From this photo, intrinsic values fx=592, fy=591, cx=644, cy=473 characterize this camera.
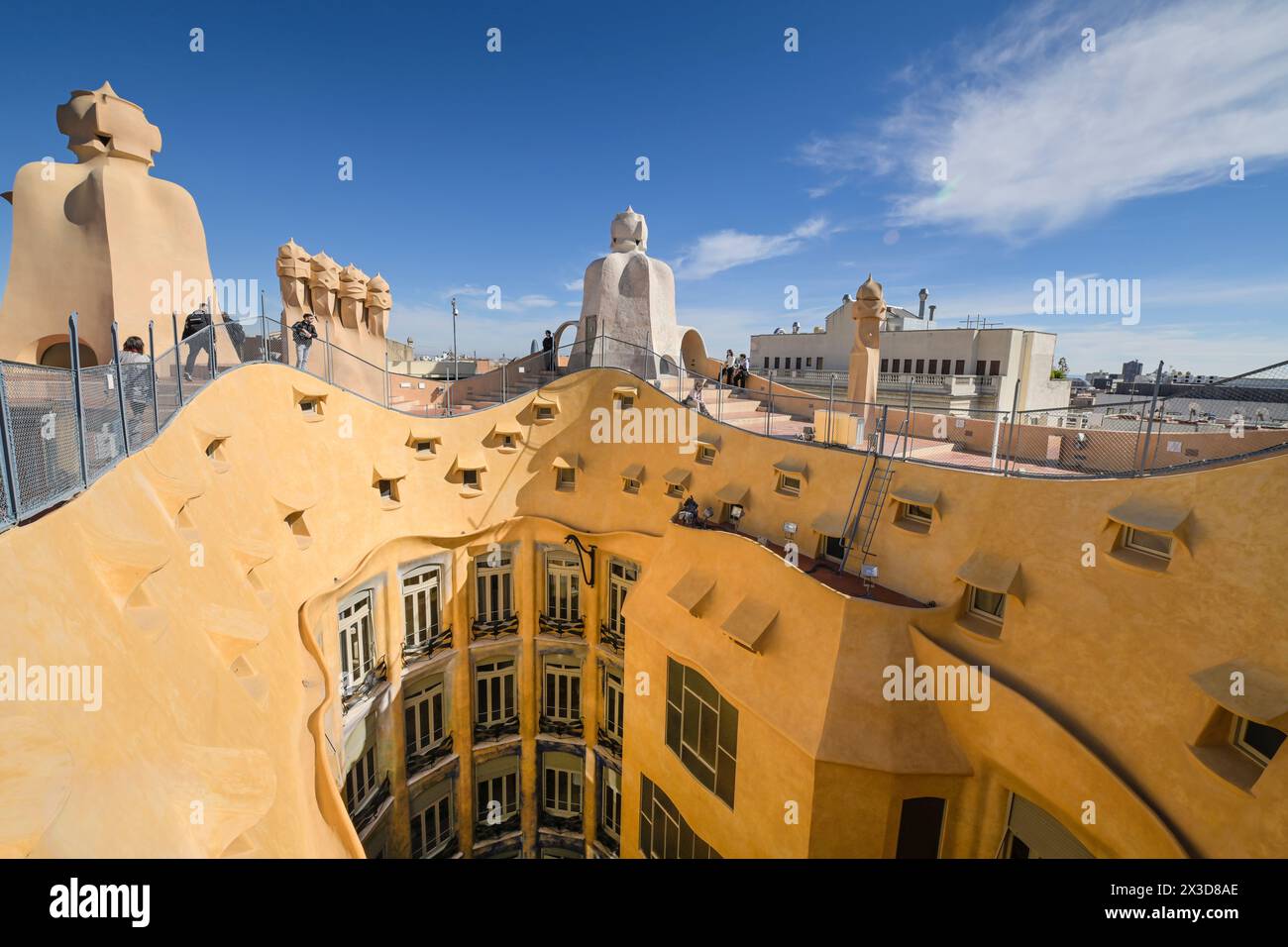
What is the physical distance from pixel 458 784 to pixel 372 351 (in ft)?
61.5

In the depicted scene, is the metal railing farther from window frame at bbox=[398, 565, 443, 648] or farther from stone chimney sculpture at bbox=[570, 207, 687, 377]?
window frame at bbox=[398, 565, 443, 648]

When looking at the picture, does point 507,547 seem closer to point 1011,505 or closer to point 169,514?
point 169,514

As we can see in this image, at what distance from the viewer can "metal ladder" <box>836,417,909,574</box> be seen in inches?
595

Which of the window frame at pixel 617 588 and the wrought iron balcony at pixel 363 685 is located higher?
the window frame at pixel 617 588

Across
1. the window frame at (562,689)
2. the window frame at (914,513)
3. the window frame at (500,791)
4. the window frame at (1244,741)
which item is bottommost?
the window frame at (500,791)

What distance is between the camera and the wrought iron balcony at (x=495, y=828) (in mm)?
23828

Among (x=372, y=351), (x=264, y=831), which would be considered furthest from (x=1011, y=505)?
(x=372, y=351)

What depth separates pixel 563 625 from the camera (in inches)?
968

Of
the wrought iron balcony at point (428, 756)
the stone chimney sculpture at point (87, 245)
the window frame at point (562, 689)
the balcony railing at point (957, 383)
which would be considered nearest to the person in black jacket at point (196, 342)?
the stone chimney sculpture at point (87, 245)

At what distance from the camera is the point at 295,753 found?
921cm

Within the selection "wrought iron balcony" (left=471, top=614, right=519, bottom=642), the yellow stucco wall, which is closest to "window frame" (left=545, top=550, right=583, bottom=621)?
"wrought iron balcony" (left=471, top=614, right=519, bottom=642)

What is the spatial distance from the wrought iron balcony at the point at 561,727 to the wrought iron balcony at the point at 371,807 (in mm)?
Result: 6582

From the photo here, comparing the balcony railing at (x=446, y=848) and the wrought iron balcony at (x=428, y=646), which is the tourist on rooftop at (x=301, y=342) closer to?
the wrought iron balcony at (x=428, y=646)

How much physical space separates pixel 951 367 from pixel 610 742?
1236 inches
